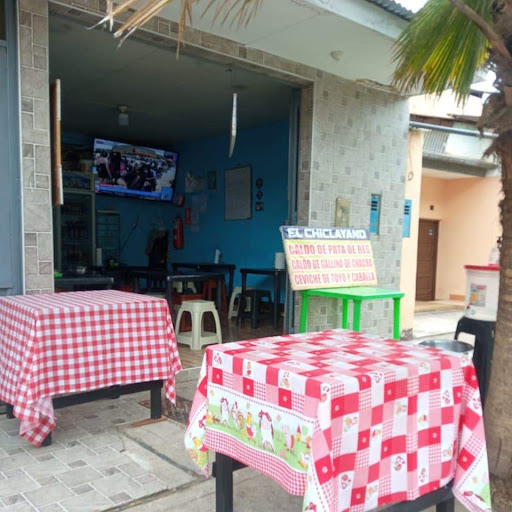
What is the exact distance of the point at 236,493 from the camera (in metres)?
2.22

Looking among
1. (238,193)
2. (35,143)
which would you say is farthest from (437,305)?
(35,143)

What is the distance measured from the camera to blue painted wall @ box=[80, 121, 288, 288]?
7.20 meters

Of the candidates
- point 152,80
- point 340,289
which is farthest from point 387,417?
point 152,80

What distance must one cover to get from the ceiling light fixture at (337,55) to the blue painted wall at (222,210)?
2.62 m

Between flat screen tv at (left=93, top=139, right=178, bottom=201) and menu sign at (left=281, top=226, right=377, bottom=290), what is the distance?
5.05 meters

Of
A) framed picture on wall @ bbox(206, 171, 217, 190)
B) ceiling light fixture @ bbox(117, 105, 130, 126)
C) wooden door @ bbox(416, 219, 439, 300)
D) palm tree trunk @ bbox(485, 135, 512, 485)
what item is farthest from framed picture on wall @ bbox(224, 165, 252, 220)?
palm tree trunk @ bbox(485, 135, 512, 485)

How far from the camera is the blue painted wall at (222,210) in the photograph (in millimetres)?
7199

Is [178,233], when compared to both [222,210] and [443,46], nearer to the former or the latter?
[222,210]

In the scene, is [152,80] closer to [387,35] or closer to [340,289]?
[387,35]

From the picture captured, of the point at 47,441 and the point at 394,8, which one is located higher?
the point at 394,8

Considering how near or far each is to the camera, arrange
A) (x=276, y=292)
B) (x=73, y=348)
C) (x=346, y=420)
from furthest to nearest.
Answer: (x=276, y=292), (x=73, y=348), (x=346, y=420)

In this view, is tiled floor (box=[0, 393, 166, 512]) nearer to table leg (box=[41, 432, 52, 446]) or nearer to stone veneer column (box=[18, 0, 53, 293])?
table leg (box=[41, 432, 52, 446])

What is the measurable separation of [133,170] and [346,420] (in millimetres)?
7706

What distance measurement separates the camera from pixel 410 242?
6.17 meters
